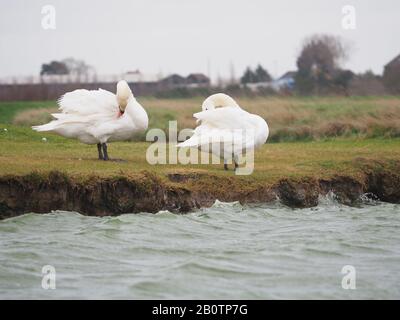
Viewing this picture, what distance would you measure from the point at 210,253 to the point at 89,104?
5.50 meters

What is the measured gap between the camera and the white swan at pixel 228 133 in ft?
50.0

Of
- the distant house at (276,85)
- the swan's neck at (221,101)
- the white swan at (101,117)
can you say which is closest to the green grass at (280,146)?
the white swan at (101,117)

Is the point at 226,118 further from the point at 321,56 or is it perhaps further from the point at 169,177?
the point at 321,56

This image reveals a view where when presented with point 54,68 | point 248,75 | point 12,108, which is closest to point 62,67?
point 54,68

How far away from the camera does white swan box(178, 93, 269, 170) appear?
15.2 m

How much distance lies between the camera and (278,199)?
1483 cm

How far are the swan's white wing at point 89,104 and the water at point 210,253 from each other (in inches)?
126

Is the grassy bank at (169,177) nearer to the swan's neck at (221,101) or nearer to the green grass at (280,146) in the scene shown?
the green grass at (280,146)

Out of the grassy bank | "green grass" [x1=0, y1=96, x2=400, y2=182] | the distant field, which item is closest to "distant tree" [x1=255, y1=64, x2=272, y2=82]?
"green grass" [x1=0, y1=96, x2=400, y2=182]

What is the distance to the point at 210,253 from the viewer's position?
1210 centimetres

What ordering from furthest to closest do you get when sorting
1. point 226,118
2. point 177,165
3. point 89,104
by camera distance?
point 89,104
point 177,165
point 226,118

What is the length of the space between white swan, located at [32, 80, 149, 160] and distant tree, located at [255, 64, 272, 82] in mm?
61540

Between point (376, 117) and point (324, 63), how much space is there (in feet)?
158
